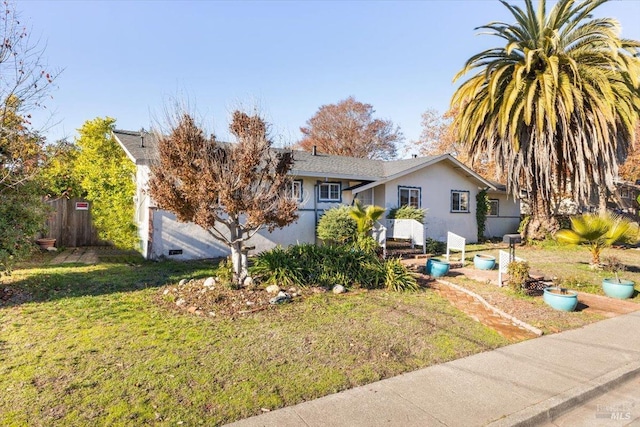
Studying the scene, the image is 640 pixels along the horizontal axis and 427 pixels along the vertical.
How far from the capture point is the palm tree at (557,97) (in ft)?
42.9

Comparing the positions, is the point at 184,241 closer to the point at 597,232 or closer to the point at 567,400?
the point at 567,400

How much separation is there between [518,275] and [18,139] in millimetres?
11197

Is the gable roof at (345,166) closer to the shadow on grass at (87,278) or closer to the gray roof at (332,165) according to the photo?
the gray roof at (332,165)

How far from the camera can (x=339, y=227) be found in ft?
41.7

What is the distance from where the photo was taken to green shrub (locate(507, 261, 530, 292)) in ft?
24.9

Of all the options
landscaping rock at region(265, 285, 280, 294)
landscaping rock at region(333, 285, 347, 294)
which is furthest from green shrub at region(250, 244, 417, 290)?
landscaping rock at region(265, 285, 280, 294)

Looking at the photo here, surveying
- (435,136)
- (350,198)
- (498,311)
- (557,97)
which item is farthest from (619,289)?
(435,136)

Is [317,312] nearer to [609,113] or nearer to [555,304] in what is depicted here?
[555,304]

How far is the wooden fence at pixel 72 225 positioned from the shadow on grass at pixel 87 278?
4540 mm

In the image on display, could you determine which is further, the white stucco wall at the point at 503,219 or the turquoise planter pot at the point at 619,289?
the white stucco wall at the point at 503,219

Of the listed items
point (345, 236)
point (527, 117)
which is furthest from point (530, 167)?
point (345, 236)

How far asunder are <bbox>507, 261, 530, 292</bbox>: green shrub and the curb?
3396 mm

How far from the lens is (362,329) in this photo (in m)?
5.28

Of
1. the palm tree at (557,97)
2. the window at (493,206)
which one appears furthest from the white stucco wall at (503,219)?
the palm tree at (557,97)
